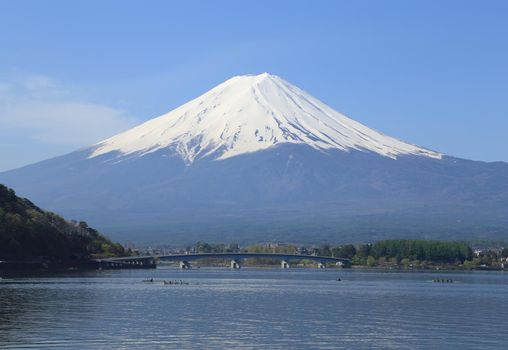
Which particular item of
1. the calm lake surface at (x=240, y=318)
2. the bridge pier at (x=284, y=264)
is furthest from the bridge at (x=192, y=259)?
the calm lake surface at (x=240, y=318)

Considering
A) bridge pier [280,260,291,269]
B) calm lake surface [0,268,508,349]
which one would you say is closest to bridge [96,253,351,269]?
bridge pier [280,260,291,269]

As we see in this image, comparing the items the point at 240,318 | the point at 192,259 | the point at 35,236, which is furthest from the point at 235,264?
the point at 240,318

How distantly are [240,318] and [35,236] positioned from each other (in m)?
45.4

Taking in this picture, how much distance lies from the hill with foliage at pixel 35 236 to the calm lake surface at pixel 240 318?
18.2 meters

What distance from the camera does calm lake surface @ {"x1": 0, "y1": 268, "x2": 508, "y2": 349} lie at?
33.2m

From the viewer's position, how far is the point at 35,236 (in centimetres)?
8362

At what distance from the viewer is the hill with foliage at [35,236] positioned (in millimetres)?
80562

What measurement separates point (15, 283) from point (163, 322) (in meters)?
24.2

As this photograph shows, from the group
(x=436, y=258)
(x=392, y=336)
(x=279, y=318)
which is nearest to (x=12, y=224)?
(x=279, y=318)

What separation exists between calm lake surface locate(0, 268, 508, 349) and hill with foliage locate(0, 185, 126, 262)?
18.2 metres

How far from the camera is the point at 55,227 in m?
93.1

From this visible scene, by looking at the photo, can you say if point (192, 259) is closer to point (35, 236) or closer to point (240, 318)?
point (35, 236)

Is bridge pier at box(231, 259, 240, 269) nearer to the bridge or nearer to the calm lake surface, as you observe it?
the bridge

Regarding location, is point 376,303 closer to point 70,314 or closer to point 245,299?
point 245,299
